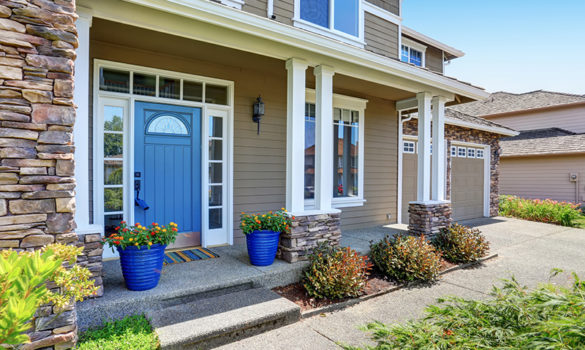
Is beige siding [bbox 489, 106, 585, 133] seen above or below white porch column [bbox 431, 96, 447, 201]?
above

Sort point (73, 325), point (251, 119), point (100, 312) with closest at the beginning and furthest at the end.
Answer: point (73, 325)
point (100, 312)
point (251, 119)

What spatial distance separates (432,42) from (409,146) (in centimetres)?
454

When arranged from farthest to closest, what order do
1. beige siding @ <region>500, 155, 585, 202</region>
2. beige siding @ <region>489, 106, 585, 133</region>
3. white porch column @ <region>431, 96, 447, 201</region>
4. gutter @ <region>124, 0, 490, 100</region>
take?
beige siding @ <region>489, 106, 585, 133</region>
beige siding @ <region>500, 155, 585, 202</region>
white porch column @ <region>431, 96, 447, 201</region>
gutter @ <region>124, 0, 490, 100</region>

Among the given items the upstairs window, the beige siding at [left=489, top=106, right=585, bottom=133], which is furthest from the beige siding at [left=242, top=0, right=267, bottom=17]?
the beige siding at [left=489, top=106, right=585, bottom=133]

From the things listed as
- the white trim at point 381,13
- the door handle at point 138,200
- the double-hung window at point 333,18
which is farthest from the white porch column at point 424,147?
the door handle at point 138,200

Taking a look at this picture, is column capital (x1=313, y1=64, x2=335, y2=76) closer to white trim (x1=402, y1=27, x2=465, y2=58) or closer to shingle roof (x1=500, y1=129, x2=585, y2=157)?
white trim (x1=402, y1=27, x2=465, y2=58)

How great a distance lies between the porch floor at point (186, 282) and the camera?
2805 mm

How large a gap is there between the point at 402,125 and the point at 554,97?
12.5 metres

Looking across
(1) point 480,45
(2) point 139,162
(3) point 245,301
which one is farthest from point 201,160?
→ (1) point 480,45

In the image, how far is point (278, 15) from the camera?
17.4 ft

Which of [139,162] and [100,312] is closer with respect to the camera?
[100,312]

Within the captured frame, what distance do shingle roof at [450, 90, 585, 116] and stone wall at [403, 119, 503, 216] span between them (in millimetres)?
4649

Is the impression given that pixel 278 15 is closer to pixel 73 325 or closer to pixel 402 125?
pixel 402 125

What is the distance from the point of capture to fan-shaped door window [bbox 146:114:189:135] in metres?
4.37
